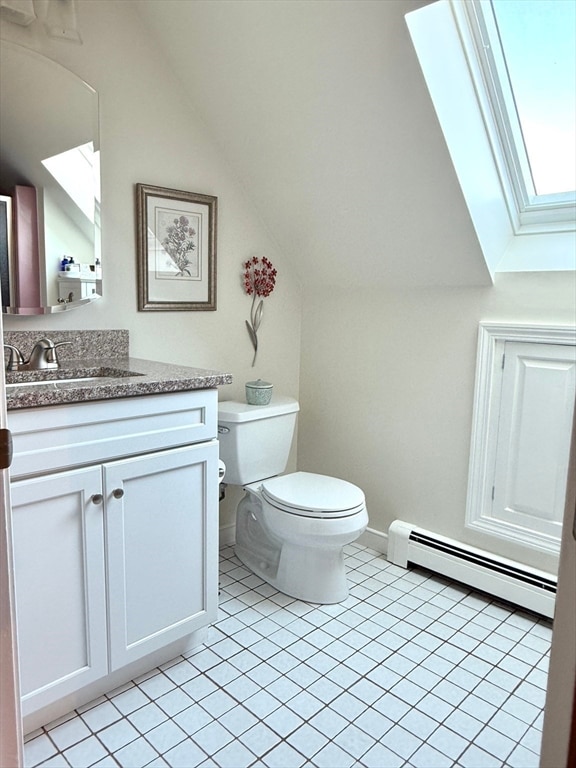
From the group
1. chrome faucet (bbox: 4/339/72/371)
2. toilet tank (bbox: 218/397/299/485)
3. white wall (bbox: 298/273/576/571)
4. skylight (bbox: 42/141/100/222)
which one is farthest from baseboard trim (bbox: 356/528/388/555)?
skylight (bbox: 42/141/100/222)

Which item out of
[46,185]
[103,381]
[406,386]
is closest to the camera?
[103,381]

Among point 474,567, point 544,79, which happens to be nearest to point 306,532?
point 474,567

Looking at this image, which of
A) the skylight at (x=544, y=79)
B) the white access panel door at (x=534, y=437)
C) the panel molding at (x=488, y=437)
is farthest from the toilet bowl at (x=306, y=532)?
the skylight at (x=544, y=79)

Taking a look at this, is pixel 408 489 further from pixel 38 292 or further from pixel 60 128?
pixel 60 128

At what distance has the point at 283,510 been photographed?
2209 millimetres

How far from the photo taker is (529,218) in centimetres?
219

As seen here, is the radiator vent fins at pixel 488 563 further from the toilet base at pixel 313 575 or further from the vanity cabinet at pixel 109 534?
the vanity cabinet at pixel 109 534

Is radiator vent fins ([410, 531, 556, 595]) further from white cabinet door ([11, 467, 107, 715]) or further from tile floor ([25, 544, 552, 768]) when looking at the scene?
white cabinet door ([11, 467, 107, 715])

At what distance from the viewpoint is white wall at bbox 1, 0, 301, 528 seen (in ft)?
6.73

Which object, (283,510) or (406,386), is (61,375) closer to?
(283,510)

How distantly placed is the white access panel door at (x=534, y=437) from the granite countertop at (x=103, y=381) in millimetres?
1153

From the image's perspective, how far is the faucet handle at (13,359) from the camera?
1.87m

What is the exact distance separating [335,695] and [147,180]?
1991 millimetres

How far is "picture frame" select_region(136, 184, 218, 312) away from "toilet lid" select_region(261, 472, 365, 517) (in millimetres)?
869
